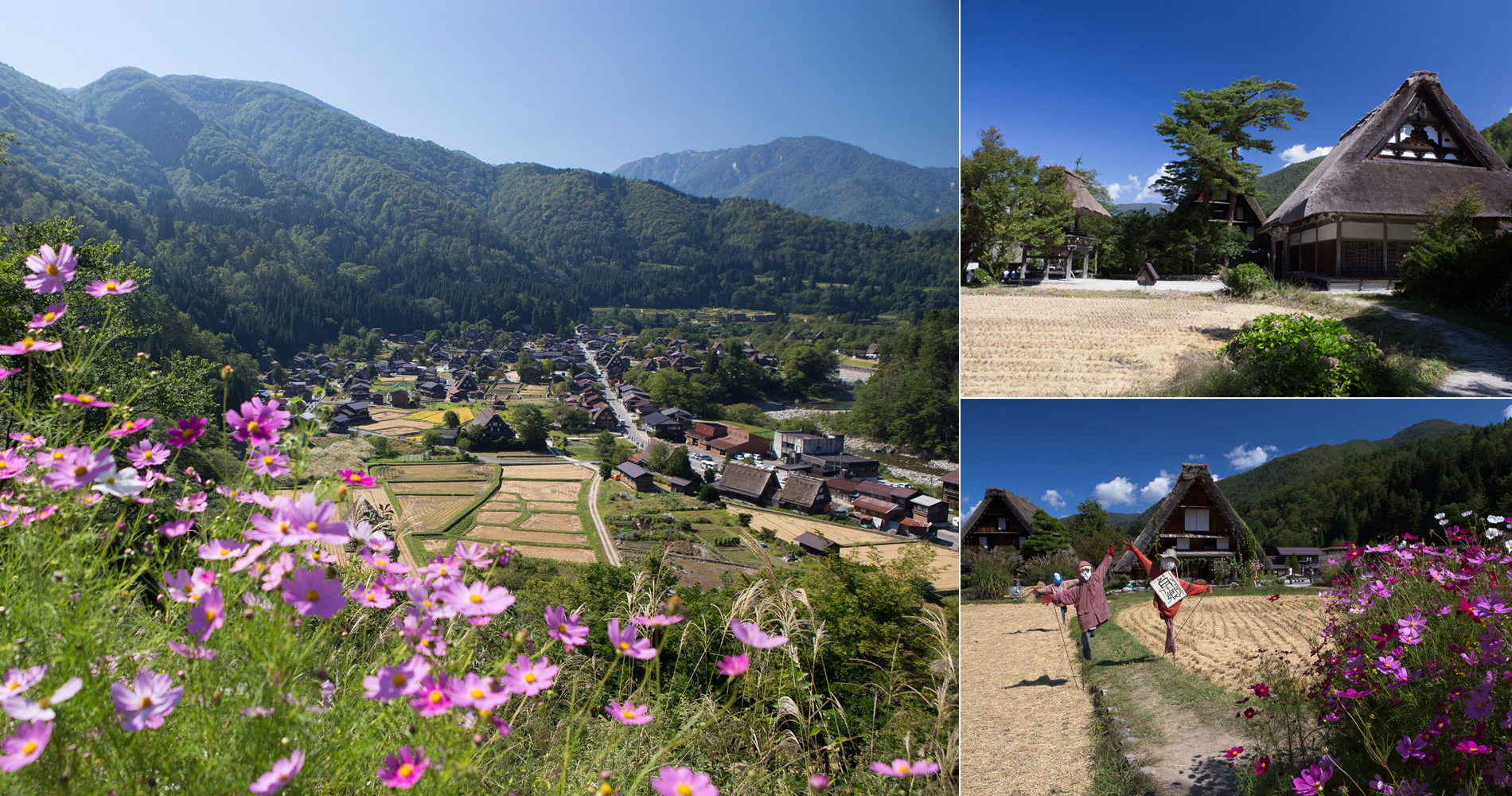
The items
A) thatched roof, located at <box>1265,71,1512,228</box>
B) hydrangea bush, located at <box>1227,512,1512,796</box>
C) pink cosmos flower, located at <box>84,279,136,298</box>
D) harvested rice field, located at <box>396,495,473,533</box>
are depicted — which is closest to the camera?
pink cosmos flower, located at <box>84,279,136,298</box>

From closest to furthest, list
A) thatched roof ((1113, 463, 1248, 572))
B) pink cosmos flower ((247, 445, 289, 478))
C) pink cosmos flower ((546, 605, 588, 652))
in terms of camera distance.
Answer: pink cosmos flower ((546, 605, 588, 652)), pink cosmos flower ((247, 445, 289, 478)), thatched roof ((1113, 463, 1248, 572))

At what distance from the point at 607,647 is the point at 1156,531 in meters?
3.29

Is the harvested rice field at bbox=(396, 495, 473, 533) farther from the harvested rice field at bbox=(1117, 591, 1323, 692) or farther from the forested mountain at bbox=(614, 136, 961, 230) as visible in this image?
the harvested rice field at bbox=(1117, 591, 1323, 692)

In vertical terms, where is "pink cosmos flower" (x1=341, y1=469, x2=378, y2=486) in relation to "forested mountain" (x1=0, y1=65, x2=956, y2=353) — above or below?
below

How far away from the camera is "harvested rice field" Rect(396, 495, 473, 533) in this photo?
19.6ft

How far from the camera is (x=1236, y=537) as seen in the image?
9.75 ft

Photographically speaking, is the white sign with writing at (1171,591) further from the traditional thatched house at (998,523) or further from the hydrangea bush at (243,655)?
the hydrangea bush at (243,655)

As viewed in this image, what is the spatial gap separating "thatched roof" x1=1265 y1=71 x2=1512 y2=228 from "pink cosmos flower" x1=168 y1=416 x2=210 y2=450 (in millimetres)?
3670

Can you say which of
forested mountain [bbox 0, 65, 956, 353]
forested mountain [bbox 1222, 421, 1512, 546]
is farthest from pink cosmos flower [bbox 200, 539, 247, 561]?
forested mountain [bbox 0, 65, 956, 353]

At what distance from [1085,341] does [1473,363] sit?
121cm

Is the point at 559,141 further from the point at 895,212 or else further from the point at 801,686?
the point at 801,686

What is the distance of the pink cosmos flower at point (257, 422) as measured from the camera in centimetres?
135

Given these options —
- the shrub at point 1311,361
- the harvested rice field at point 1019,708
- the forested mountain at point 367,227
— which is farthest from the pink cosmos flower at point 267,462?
the forested mountain at point 367,227

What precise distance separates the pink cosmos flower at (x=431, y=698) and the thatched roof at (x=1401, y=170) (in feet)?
10.6
